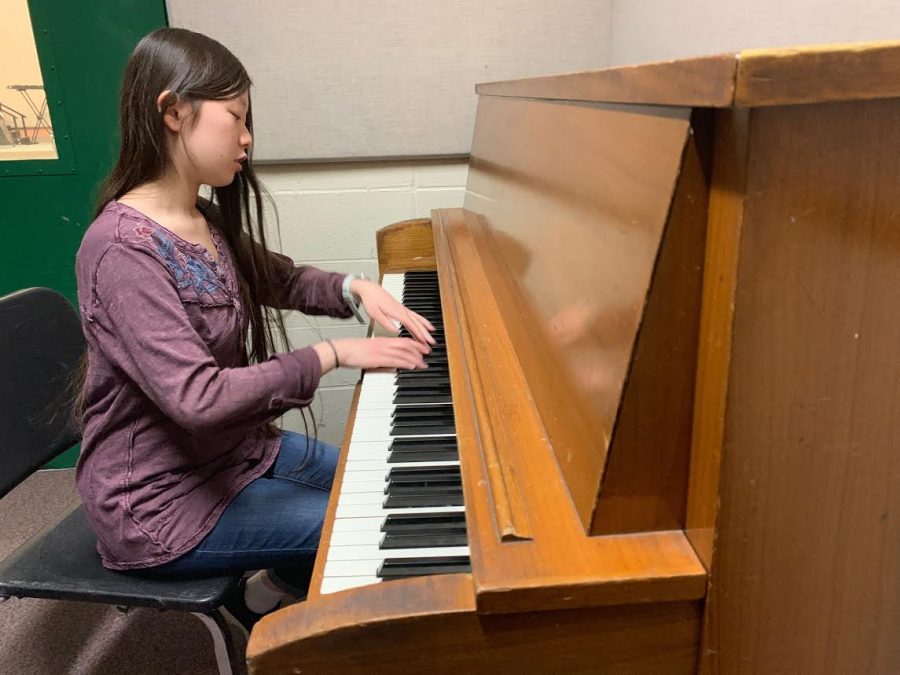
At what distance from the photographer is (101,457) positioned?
1006 mm

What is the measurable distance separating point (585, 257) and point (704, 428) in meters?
0.19

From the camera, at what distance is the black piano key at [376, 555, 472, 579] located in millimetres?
638

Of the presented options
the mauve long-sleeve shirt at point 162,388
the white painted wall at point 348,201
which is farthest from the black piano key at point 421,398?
the white painted wall at point 348,201

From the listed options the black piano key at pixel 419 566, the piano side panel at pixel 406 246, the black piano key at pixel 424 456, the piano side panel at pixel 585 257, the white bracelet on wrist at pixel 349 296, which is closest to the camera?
the piano side panel at pixel 585 257

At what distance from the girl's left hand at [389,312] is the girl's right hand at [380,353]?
0.04 m

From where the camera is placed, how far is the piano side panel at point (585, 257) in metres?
0.44

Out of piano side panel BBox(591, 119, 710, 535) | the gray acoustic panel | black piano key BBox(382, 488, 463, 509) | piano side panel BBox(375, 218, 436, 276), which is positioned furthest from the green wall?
piano side panel BBox(591, 119, 710, 535)

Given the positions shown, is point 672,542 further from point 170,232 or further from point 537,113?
point 170,232

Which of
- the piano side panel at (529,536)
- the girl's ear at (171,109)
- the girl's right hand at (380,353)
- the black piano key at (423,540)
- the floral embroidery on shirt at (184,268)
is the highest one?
the girl's ear at (171,109)

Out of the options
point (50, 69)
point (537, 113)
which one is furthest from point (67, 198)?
point (537, 113)

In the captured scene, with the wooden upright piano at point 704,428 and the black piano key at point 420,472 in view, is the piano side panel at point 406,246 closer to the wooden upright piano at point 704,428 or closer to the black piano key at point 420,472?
the black piano key at point 420,472

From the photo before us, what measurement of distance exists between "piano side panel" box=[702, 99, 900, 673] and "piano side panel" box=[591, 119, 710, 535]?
0.11ft

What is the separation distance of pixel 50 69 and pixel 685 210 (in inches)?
78.3

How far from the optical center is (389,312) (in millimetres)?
1251
